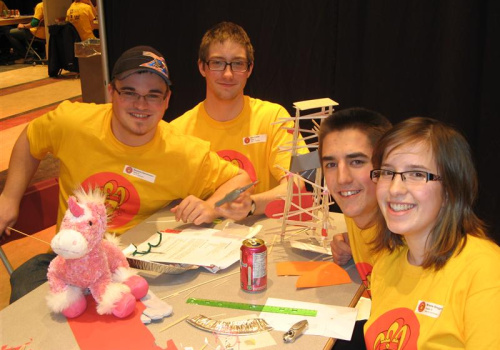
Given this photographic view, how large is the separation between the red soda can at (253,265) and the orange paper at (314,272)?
127 mm

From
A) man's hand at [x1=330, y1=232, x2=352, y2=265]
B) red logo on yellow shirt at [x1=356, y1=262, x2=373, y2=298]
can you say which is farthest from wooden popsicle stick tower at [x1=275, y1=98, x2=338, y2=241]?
red logo on yellow shirt at [x1=356, y1=262, x2=373, y2=298]

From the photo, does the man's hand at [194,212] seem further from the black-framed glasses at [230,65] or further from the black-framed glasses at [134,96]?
the black-framed glasses at [230,65]

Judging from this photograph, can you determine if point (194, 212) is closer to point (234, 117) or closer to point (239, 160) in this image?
point (239, 160)

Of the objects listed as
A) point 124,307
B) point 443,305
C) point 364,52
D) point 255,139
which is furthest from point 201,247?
point 364,52

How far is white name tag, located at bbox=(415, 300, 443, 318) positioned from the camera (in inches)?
48.1

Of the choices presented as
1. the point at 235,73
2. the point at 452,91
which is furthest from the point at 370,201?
the point at 452,91

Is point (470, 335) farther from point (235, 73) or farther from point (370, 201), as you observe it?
point (235, 73)

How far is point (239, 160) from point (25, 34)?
8518 millimetres

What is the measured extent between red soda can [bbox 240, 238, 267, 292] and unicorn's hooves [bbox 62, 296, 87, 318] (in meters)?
0.44

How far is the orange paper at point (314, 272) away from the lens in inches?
61.2

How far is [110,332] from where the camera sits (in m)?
1.31

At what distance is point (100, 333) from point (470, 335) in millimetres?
869

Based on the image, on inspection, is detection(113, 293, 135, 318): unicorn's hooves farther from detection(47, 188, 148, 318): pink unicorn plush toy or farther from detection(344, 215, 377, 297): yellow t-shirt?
detection(344, 215, 377, 297): yellow t-shirt

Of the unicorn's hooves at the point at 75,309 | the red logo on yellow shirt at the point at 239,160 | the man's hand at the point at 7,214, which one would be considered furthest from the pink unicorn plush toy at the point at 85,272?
the red logo on yellow shirt at the point at 239,160
